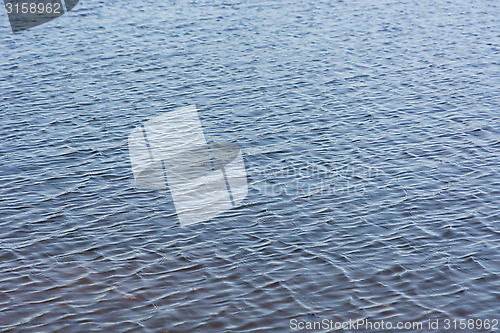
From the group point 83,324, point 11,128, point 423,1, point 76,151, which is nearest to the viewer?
point 83,324

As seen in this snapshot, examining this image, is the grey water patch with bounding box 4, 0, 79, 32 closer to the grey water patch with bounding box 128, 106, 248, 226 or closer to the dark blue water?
the dark blue water

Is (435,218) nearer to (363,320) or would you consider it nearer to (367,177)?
(367,177)

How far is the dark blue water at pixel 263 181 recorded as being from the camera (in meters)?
8.65

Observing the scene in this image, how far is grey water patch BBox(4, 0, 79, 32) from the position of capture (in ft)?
80.0

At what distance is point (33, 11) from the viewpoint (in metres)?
26.4

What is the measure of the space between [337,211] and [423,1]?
796 inches

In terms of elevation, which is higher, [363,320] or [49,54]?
[49,54]

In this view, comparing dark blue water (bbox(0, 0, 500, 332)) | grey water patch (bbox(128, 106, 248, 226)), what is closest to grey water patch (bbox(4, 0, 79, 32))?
dark blue water (bbox(0, 0, 500, 332))

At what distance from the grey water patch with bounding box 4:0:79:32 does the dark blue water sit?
119cm

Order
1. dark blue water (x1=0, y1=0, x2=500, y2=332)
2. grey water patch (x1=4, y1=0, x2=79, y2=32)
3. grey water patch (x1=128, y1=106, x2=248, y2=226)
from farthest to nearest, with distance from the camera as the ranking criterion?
grey water patch (x1=4, y1=0, x2=79, y2=32), grey water patch (x1=128, y1=106, x2=248, y2=226), dark blue water (x1=0, y1=0, x2=500, y2=332)

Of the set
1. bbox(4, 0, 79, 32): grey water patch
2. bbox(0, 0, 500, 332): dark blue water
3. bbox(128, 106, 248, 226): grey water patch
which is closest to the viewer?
bbox(0, 0, 500, 332): dark blue water

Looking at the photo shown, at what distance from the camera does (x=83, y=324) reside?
8086 mm

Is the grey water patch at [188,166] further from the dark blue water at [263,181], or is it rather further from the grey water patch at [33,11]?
the grey water patch at [33,11]

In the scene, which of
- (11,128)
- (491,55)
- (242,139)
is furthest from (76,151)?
(491,55)
